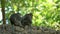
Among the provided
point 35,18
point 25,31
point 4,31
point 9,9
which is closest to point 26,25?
point 25,31

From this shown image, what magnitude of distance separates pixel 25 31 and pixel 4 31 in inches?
10.5

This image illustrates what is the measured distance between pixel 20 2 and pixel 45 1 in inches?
44.0

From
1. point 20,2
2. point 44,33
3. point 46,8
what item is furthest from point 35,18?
point 44,33

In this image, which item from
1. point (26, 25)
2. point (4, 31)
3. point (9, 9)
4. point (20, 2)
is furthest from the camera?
point (9, 9)

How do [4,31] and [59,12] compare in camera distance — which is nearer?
[4,31]

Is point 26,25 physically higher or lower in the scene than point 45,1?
lower

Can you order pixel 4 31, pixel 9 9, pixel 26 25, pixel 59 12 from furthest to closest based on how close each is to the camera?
pixel 59 12 → pixel 9 9 → pixel 26 25 → pixel 4 31

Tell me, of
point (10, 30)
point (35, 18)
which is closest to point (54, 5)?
point (35, 18)

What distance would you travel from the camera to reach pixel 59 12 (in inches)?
142

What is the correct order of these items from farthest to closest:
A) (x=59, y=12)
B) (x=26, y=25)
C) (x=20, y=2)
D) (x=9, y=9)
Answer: (x=59, y=12) → (x=9, y=9) → (x=20, y=2) → (x=26, y=25)

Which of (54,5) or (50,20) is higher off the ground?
(54,5)

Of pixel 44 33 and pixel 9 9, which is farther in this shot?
pixel 9 9

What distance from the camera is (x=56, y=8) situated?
144 inches

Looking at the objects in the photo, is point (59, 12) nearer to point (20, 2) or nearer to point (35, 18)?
point (35, 18)
